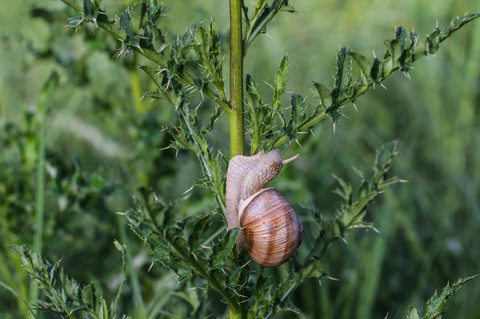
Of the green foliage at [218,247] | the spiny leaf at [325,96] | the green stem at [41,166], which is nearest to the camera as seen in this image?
the green foliage at [218,247]

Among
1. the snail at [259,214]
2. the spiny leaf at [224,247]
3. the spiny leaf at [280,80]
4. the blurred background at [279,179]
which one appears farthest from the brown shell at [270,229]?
the blurred background at [279,179]

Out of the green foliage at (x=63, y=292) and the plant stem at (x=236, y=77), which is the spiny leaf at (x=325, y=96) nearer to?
the plant stem at (x=236, y=77)

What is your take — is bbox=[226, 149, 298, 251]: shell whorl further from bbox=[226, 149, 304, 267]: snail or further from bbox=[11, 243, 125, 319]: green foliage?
bbox=[11, 243, 125, 319]: green foliage

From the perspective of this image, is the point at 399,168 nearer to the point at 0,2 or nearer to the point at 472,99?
the point at 472,99

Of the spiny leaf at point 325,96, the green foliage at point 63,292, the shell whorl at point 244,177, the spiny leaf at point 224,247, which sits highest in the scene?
the spiny leaf at point 325,96

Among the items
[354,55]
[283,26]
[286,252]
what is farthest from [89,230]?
[283,26]

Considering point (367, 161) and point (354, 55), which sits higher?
point (354, 55)

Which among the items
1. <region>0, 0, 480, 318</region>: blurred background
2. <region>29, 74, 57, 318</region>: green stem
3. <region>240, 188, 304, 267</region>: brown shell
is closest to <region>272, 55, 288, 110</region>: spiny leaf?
<region>240, 188, 304, 267</region>: brown shell
